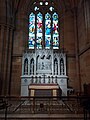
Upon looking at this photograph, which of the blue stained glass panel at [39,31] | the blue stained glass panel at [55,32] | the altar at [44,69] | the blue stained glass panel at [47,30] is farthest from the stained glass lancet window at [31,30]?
the blue stained glass panel at [55,32]

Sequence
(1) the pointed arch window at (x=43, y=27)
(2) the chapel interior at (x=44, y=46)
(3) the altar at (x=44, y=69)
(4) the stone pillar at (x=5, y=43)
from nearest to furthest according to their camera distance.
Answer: (2) the chapel interior at (x=44, y=46), (3) the altar at (x=44, y=69), (4) the stone pillar at (x=5, y=43), (1) the pointed arch window at (x=43, y=27)

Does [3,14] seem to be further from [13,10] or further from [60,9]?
[60,9]

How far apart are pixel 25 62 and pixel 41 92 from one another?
2960 mm

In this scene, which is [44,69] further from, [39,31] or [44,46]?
[39,31]

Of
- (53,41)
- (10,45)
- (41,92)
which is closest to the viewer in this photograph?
(41,92)

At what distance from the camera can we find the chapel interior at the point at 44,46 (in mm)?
11398

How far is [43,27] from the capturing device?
13891 millimetres

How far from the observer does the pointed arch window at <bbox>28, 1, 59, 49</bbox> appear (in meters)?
13.6

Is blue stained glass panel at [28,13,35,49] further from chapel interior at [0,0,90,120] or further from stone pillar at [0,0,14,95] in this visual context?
stone pillar at [0,0,14,95]

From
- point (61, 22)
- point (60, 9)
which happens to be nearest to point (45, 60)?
point (61, 22)

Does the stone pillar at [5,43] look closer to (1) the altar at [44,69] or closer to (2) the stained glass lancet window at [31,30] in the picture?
(1) the altar at [44,69]

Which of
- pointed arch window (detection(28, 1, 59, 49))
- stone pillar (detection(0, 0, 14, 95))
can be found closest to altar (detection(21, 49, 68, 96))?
stone pillar (detection(0, 0, 14, 95))

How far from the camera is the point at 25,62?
39.4 ft

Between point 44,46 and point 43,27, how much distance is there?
172 cm
